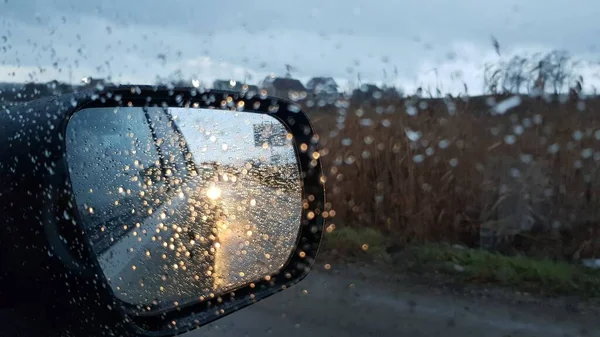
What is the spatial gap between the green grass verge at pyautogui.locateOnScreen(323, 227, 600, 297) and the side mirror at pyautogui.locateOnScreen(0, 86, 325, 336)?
2.84m

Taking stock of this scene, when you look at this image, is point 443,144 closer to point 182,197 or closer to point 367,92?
point 367,92

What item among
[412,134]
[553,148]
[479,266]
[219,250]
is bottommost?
[479,266]

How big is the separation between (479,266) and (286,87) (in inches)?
150

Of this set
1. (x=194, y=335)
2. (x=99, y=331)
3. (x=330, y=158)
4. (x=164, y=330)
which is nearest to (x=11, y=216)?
(x=99, y=331)

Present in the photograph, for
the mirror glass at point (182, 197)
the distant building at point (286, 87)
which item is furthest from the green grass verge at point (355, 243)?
the mirror glass at point (182, 197)

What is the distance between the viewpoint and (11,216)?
6.49ft

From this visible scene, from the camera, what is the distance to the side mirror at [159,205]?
1959 mm

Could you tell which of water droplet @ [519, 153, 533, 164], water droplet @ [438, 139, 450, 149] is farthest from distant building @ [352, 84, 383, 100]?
water droplet @ [519, 153, 533, 164]

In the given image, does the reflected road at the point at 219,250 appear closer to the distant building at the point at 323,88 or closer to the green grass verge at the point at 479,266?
the green grass verge at the point at 479,266

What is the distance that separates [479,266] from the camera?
660 cm

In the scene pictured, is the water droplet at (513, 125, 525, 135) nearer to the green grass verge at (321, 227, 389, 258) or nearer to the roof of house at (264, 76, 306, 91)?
the green grass verge at (321, 227, 389, 258)

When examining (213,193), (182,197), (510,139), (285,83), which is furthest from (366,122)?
(182,197)

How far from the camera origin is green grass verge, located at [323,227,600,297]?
6.13 metres

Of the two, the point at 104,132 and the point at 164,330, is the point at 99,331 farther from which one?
the point at 104,132
